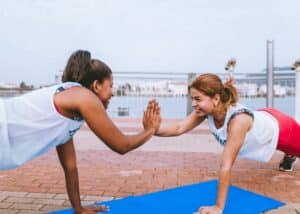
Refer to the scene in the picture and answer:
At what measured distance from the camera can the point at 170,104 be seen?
11.6 m

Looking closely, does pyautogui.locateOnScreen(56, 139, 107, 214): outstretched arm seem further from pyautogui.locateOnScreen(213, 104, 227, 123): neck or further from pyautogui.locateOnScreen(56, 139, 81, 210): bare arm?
pyautogui.locateOnScreen(213, 104, 227, 123): neck

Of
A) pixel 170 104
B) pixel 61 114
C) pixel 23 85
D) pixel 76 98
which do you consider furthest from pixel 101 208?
pixel 23 85

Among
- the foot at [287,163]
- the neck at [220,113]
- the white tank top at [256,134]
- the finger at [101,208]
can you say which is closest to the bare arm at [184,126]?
the white tank top at [256,134]

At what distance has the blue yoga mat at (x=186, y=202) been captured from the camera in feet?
10.0

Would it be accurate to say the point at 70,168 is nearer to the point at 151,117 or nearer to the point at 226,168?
the point at 151,117

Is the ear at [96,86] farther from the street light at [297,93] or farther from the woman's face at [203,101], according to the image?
the street light at [297,93]

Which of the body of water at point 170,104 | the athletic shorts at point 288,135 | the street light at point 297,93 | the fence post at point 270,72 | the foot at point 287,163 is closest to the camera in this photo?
the athletic shorts at point 288,135

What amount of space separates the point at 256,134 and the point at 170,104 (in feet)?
27.5

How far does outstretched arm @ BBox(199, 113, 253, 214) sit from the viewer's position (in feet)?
8.52

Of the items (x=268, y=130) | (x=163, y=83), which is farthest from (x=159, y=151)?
(x=163, y=83)

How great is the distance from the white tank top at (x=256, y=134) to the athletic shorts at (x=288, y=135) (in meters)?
0.07

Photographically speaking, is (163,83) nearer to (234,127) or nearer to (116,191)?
(116,191)

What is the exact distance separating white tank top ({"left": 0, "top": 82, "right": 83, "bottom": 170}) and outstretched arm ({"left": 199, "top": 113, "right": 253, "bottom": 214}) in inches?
41.4

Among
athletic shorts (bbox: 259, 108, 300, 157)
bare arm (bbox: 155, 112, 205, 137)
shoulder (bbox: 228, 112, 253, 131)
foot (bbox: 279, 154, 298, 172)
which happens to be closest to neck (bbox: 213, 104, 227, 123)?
shoulder (bbox: 228, 112, 253, 131)
